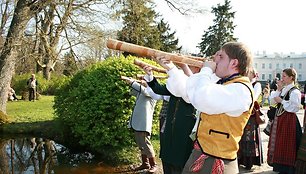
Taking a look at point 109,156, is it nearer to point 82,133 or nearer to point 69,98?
point 82,133

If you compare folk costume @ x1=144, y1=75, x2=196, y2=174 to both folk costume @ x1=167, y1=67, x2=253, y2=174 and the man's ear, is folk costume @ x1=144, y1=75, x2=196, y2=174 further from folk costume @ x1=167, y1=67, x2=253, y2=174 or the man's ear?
the man's ear

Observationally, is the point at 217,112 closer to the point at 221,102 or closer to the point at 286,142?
the point at 221,102

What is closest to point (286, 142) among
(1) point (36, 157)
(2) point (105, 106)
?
(2) point (105, 106)

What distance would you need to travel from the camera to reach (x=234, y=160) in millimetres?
2824

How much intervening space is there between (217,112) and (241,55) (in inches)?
18.1

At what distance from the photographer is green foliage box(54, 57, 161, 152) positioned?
7242mm

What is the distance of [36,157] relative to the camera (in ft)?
26.8

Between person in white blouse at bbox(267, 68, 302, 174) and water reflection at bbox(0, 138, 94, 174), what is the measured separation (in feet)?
12.0

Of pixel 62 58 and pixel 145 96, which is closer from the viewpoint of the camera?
pixel 145 96

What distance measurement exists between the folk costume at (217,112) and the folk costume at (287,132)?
363 centimetres

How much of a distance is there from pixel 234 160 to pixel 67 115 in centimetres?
606

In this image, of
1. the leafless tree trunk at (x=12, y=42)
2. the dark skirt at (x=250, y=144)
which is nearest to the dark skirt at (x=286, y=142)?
the dark skirt at (x=250, y=144)

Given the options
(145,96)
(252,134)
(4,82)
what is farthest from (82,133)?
(4,82)

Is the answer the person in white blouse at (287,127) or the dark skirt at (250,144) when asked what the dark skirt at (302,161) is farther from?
the dark skirt at (250,144)
